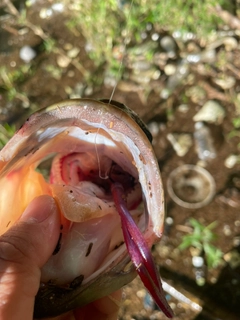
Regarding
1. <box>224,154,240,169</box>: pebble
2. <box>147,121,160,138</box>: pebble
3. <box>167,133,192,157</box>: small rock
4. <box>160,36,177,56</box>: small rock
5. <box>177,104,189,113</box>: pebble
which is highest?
<box>160,36,177,56</box>: small rock

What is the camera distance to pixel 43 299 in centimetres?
124

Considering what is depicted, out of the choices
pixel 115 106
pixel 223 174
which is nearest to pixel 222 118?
pixel 223 174

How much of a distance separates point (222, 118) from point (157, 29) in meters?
0.83

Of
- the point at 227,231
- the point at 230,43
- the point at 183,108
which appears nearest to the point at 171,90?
the point at 183,108

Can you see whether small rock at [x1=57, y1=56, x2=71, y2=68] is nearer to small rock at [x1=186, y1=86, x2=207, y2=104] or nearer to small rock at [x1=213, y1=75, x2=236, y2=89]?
small rock at [x1=186, y1=86, x2=207, y2=104]

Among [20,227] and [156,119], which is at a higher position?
[20,227]

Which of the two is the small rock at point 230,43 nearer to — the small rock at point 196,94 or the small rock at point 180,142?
the small rock at point 196,94

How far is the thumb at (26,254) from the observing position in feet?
3.47

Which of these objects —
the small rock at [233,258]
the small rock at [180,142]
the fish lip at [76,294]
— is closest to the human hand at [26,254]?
the fish lip at [76,294]

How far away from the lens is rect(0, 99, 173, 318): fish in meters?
1.16

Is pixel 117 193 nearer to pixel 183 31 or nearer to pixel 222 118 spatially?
pixel 222 118

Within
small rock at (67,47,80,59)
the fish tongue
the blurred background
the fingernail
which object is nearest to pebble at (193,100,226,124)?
the blurred background

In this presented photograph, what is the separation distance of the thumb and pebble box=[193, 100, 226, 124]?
1676mm

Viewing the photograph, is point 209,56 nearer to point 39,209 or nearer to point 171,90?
point 171,90
